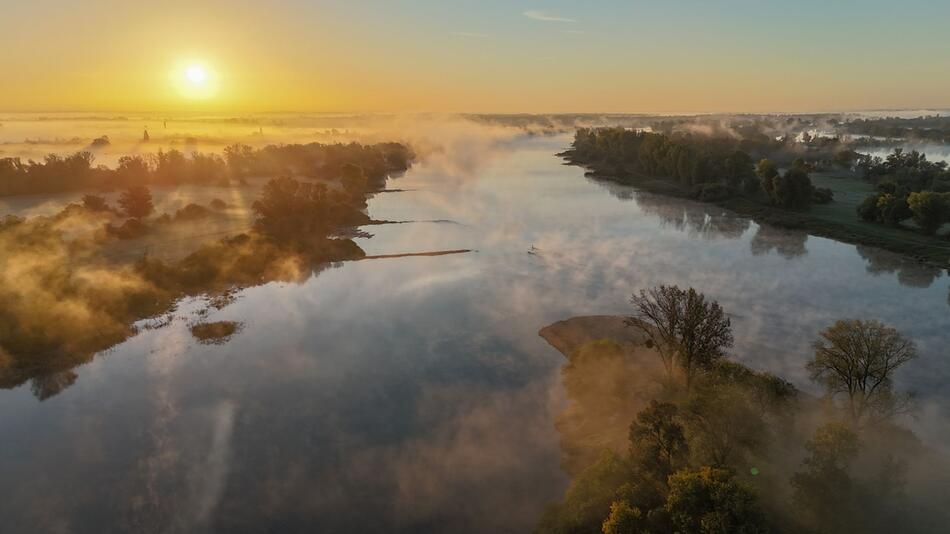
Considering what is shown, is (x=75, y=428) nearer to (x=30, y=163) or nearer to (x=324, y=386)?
(x=324, y=386)

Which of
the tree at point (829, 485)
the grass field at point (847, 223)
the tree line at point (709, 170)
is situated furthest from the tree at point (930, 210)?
the tree at point (829, 485)

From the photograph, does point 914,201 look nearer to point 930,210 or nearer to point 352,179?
point 930,210

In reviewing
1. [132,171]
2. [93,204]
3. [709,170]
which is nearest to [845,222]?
[709,170]

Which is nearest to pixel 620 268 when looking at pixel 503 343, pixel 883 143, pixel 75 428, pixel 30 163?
pixel 503 343

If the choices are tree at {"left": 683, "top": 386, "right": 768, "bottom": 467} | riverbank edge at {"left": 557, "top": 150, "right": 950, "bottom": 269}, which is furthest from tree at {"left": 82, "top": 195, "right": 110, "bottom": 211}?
riverbank edge at {"left": 557, "top": 150, "right": 950, "bottom": 269}

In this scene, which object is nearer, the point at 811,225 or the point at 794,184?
the point at 811,225

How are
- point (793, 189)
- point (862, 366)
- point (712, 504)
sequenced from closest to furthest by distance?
1. point (712, 504)
2. point (862, 366)
3. point (793, 189)

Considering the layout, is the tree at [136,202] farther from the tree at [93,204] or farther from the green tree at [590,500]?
the green tree at [590,500]
